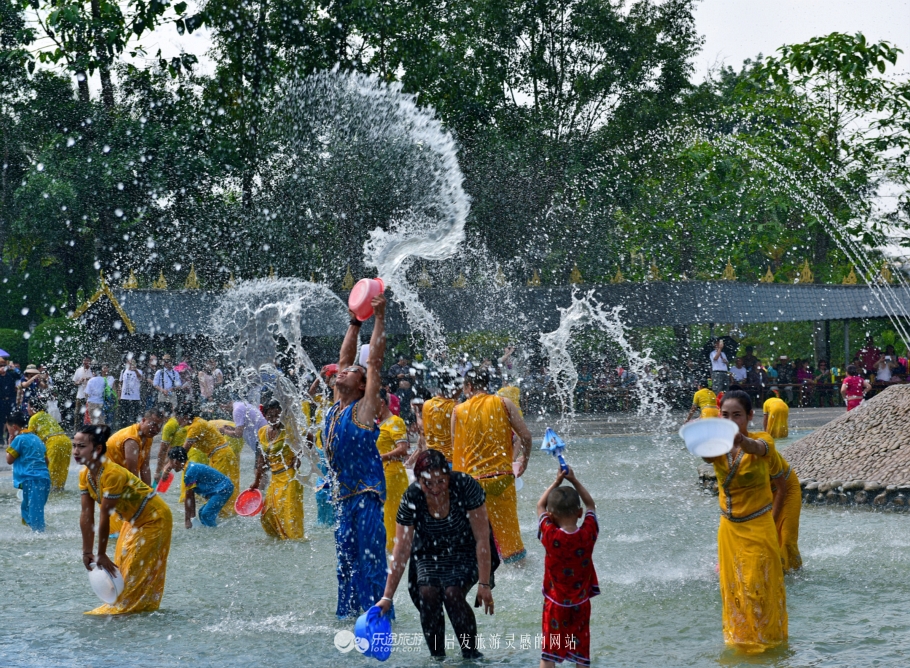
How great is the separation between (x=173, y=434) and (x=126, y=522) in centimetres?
491

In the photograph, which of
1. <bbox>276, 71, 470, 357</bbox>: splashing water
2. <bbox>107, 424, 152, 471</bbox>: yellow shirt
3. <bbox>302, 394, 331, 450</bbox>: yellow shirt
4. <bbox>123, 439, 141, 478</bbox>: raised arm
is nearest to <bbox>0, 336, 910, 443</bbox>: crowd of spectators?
<bbox>302, 394, 331, 450</bbox>: yellow shirt

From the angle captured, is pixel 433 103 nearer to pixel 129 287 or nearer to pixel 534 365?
pixel 534 365

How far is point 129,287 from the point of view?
24562 millimetres

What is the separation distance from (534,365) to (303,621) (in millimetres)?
21502

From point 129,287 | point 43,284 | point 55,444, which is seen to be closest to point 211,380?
point 129,287

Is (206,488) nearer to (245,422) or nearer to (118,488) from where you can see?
(245,422)

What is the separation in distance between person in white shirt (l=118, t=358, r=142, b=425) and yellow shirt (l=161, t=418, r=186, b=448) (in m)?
9.53

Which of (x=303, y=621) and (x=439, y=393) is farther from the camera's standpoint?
(x=439, y=393)

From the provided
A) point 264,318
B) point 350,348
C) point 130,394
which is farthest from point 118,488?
point 264,318

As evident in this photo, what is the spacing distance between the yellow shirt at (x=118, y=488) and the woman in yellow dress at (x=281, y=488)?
3.21m

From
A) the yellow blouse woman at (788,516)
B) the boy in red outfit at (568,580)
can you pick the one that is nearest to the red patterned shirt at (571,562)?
the boy in red outfit at (568,580)

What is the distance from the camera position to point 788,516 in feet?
25.4

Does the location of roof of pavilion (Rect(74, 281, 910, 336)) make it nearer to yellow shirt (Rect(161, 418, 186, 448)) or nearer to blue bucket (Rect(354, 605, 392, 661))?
yellow shirt (Rect(161, 418, 186, 448))

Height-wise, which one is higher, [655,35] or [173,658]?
[655,35]
